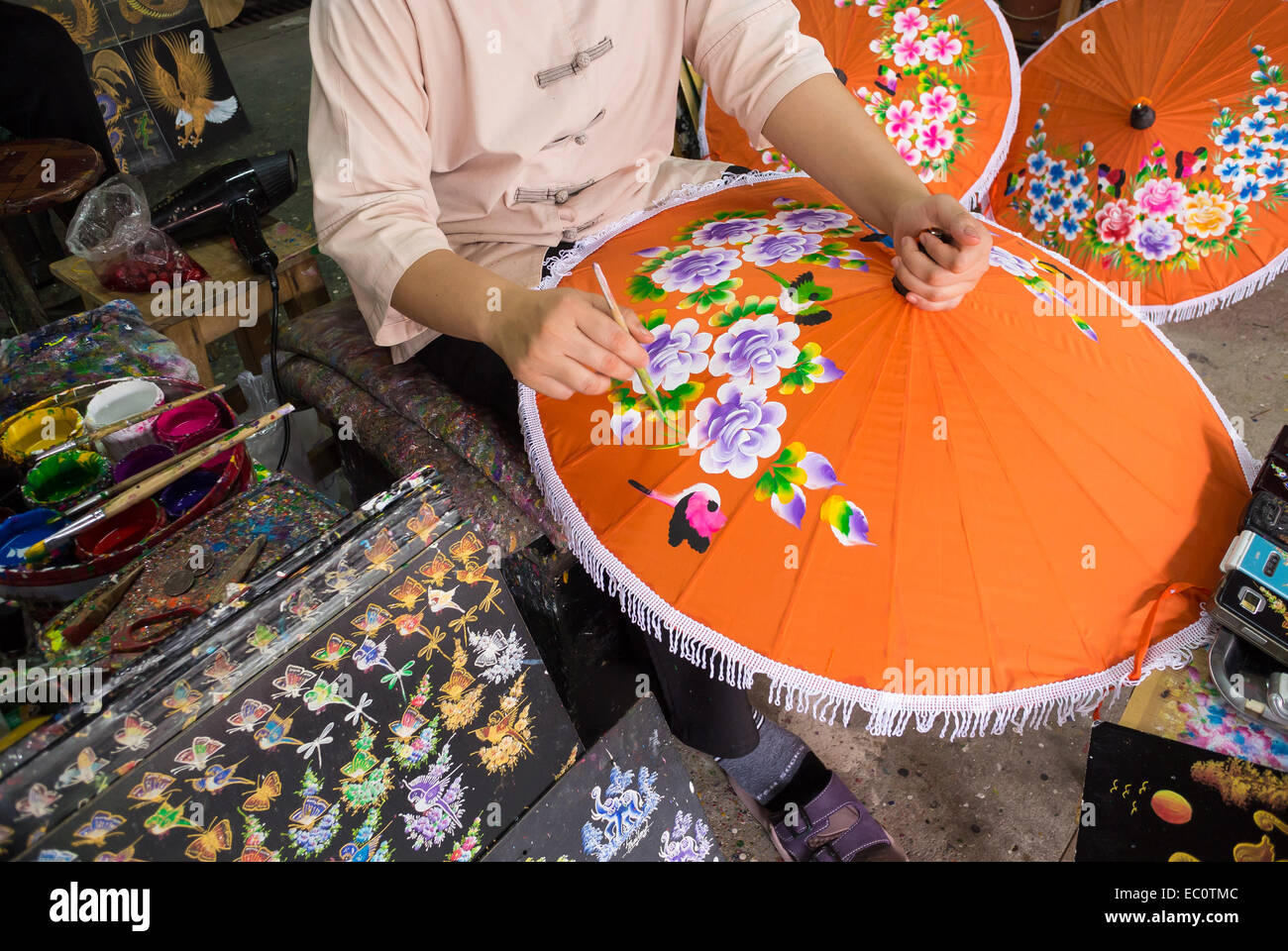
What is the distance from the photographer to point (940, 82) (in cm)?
193

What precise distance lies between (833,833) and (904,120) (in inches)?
60.5

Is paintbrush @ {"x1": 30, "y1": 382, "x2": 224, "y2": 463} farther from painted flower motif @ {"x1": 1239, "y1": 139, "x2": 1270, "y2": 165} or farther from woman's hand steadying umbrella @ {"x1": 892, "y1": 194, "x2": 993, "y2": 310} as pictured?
painted flower motif @ {"x1": 1239, "y1": 139, "x2": 1270, "y2": 165}

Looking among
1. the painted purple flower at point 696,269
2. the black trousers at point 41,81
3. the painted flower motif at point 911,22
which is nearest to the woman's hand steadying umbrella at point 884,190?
the painted purple flower at point 696,269

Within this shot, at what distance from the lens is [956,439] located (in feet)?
3.10

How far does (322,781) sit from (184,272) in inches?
56.2

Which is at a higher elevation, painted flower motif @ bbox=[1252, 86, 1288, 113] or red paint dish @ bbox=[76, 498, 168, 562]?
painted flower motif @ bbox=[1252, 86, 1288, 113]

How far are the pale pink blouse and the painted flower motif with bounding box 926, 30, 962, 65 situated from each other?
0.67 m

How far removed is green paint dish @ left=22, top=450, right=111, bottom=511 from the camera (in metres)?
1.04

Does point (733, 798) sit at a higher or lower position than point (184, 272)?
lower

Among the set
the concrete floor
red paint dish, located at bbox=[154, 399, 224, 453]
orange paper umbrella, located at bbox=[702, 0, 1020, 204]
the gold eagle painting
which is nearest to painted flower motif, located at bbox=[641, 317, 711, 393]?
red paint dish, located at bbox=[154, 399, 224, 453]

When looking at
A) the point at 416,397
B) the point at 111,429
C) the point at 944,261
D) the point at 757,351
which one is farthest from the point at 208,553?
the point at 944,261

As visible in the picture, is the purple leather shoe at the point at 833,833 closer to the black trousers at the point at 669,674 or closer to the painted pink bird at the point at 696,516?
the black trousers at the point at 669,674

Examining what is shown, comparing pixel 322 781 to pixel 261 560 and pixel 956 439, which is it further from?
pixel 956 439

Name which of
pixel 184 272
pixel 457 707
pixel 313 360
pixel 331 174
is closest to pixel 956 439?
pixel 457 707
